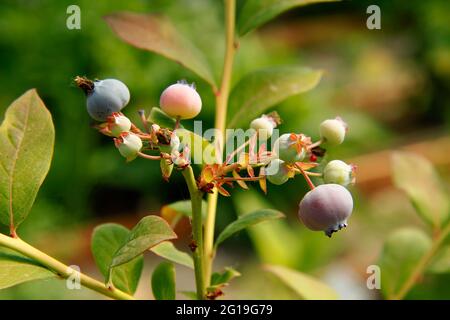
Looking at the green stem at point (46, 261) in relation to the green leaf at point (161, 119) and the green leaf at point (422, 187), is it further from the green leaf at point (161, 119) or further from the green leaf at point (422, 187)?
the green leaf at point (422, 187)

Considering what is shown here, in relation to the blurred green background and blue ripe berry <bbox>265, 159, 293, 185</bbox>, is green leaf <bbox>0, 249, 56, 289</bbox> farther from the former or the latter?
the blurred green background

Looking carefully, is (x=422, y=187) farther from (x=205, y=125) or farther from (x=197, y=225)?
(x=205, y=125)

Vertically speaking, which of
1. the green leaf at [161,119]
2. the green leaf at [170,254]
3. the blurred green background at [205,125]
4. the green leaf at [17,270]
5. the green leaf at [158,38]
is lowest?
the green leaf at [17,270]

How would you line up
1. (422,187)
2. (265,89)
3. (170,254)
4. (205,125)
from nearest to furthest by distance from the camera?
(170,254) < (265,89) < (422,187) < (205,125)

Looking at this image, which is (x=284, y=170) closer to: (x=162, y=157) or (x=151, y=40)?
(x=162, y=157)

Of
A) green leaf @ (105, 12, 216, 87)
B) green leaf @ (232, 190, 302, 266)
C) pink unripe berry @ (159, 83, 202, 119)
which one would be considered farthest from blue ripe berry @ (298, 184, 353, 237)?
green leaf @ (232, 190, 302, 266)

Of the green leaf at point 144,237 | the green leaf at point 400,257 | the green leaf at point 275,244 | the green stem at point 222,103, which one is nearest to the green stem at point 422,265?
the green leaf at point 400,257

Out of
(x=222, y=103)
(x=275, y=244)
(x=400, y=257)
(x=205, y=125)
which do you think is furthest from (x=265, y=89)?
(x=205, y=125)
